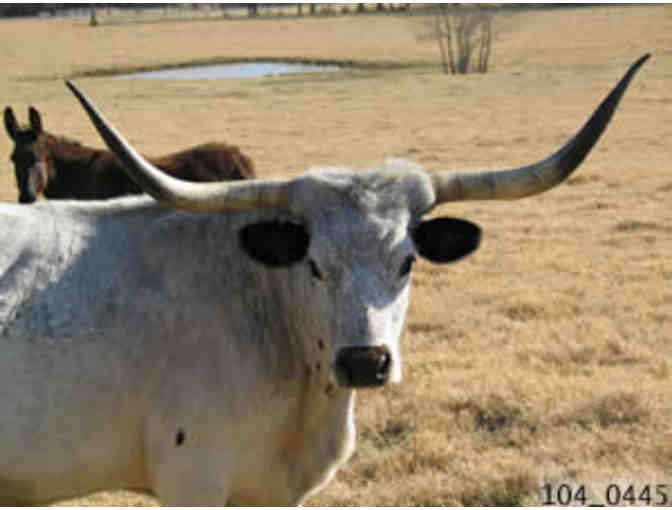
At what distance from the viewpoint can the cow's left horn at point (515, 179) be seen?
404cm

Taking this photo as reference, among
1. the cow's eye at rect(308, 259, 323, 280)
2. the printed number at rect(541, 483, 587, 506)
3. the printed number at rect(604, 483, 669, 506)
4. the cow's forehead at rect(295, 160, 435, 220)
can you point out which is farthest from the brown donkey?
the cow's eye at rect(308, 259, 323, 280)

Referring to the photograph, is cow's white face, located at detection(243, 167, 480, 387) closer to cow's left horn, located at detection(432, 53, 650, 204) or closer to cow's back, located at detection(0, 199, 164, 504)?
cow's left horn, located at detection(432, 53, 650, 204)

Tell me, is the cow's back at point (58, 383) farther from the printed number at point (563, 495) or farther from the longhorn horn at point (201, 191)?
the printed number at point (563, 495)

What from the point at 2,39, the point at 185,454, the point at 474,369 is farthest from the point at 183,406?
the point at 2,39

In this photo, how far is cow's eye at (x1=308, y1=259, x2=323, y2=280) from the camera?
377cm

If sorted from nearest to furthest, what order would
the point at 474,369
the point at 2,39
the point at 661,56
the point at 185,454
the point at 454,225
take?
1. the point at 185,454
2. the point at 454,225
3. the point at 474,369
4. the point at 661,56
5. the point at 2,39

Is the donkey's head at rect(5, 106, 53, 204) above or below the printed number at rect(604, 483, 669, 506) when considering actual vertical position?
below

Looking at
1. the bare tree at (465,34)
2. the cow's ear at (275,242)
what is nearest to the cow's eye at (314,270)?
the cow's ear at (275,242)

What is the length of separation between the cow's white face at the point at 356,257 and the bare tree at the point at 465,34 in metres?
40.9

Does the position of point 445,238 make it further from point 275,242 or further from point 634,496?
point 634,496

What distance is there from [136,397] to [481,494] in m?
2.04

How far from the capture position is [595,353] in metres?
7.01

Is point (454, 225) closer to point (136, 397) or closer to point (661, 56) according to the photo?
point (136, 397)

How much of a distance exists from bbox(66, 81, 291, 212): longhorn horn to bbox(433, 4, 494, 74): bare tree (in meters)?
40.9
